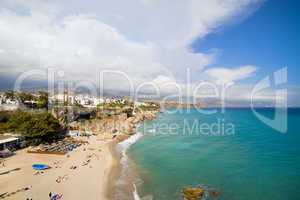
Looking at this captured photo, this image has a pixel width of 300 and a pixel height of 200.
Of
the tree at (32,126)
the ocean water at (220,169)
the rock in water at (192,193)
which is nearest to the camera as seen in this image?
the rock in water at (192,193)

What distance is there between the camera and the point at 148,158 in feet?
105

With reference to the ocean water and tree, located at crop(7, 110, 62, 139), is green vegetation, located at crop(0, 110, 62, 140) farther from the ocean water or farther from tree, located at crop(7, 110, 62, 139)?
the ocean water

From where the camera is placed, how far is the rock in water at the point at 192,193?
62.1 ft

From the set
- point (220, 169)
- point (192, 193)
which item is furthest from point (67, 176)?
point (220, 169)

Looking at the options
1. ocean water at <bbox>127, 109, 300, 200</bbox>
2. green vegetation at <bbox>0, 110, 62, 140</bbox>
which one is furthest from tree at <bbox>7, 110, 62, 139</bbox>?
ocean water at <bbox>127, 109, 300, 200</bbox>

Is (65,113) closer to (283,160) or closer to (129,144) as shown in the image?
(129,144)

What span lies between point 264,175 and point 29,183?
25.0 meters

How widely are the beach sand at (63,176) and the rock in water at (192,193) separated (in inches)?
268

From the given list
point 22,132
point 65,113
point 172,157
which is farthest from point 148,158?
point 65,113

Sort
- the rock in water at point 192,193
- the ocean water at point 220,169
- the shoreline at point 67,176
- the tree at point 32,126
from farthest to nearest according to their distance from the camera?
the tree at point 32,126
the ocean water at point 220,169
the rock in water at point 192,193
the shoreline at point 67,176

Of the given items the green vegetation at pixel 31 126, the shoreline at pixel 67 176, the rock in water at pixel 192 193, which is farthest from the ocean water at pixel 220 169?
the green vegetation at pixel 31 126

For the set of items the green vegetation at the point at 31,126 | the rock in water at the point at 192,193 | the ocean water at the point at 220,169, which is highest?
the green vegetation at the point at 31,126

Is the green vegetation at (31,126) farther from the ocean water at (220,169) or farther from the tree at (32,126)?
the ocean water at (220,169)

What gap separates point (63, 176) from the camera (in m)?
22.5
